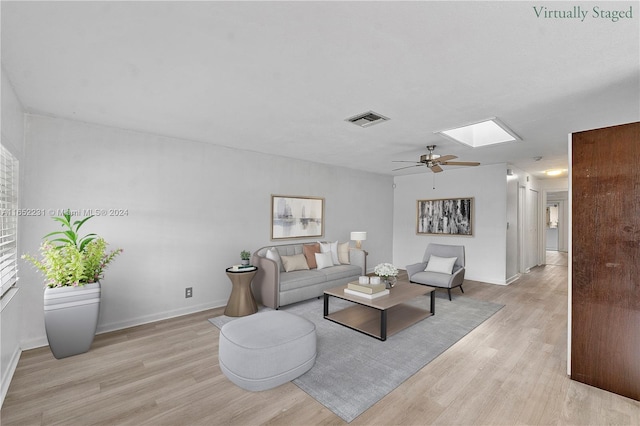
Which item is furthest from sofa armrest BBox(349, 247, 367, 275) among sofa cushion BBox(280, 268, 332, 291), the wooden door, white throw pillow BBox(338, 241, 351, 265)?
the wooden door

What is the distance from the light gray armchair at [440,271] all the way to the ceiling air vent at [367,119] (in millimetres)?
2890

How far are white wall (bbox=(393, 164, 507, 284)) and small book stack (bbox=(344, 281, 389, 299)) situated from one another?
11.2 feet

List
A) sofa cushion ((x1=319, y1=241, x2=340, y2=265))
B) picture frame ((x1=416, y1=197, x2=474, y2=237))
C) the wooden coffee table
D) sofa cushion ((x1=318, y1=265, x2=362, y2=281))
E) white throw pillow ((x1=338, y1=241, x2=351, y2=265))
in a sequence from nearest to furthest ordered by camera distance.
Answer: the wooden coffee table < sofa cushion ((x1=318, y1=265, x2=362, y2=281)) < sofa cushion ((x1=319, y1=241, x2=340, y2=265)) < white throw pillow ((x1=338, y1=241, x2=351, y2=265)) < picture frame ((x1=416, y1=197, x2=474, y2=237))

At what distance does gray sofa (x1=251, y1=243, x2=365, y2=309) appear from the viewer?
13.3 ft

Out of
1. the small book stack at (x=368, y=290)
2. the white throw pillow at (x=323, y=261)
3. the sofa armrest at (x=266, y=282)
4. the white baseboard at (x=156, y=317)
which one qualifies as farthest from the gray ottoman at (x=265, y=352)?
the white throw pillow at (x=323, y=261)

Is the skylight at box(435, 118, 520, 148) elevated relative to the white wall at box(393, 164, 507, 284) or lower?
elevated

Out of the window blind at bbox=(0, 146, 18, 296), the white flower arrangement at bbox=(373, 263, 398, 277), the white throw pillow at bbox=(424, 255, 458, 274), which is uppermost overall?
the window blind at bbox=(0, 146, 18, 296)

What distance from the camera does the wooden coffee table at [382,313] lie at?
3244mm

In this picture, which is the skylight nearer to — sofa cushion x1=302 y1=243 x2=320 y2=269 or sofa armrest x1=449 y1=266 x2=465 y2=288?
sofa armrest x1=449 y1=266 x2=465 y2=288

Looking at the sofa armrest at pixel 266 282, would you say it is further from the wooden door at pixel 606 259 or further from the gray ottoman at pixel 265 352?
the wooden door at pixel 606 259

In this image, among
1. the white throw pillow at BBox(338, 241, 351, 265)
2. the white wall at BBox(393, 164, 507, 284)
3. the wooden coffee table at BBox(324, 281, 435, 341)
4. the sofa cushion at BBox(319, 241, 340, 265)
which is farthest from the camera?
the white wall at BBox(393, 164, 507, 284)

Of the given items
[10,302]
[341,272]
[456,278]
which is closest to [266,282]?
[341,272]

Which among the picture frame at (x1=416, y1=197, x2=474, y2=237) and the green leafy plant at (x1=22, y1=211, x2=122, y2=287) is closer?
the green leafy plant at (x1=22, y1=211, x2=122, y2=287)

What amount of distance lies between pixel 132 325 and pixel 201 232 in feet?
4.68
